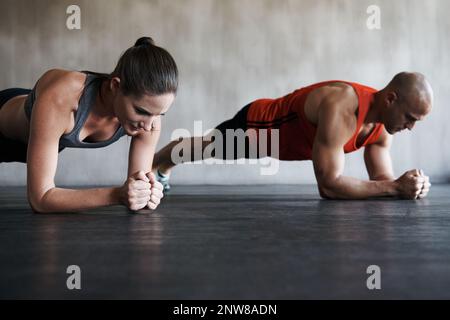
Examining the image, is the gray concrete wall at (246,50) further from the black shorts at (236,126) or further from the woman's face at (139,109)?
the woman's face at (139,109)

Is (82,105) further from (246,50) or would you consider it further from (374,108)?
(246,50)

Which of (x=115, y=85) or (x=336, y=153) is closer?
(x=115, y=85)

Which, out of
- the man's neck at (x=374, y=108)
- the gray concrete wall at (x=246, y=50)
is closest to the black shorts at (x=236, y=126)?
the man's neck at (x=374, y=108)

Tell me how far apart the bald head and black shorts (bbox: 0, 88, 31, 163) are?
5.01ft

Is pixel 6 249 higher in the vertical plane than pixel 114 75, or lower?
lower

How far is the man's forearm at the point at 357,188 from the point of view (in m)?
2.49

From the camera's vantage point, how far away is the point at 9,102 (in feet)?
7.04

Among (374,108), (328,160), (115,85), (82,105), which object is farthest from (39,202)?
(374,108)

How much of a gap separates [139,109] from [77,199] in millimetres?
346

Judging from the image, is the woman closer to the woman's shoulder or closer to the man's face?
the woman's shoulder

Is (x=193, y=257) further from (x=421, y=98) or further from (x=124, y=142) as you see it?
(x=124, y=142)

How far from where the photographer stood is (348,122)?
244 cm

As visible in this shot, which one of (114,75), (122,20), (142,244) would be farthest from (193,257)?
(122,20)

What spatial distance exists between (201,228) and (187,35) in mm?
3293
